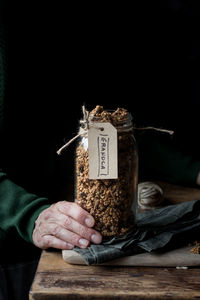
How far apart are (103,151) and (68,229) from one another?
20 cm

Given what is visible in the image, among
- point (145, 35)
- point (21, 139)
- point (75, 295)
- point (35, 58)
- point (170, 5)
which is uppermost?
point (170, 5)

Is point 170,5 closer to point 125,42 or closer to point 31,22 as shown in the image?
point 125,42

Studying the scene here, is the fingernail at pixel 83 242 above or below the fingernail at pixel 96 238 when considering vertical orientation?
below

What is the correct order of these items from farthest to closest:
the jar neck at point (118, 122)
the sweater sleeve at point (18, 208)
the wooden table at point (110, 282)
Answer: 1. the sweater sleeve at point (18, 208)
2. the jar neck at point (118, 122)
3. the wooden table at point (110, 282)

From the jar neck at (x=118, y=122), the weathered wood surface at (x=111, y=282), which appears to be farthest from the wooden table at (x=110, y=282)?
the jar neck at (x=118, y=122)

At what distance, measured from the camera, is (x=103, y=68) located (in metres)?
1.51

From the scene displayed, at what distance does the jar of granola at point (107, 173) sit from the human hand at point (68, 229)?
2 centimetres

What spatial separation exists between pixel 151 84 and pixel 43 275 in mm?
1113

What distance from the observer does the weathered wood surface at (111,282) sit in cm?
73

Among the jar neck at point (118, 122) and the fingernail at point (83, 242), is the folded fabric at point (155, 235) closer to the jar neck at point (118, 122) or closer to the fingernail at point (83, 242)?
the fingernail at point (83, 242)

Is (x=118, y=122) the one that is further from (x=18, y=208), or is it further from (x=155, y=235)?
(x=18, y=208)

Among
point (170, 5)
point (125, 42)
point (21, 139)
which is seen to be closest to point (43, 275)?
point (21, 139)

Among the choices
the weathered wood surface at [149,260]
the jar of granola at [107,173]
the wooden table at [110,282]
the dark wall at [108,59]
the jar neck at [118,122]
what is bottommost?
the wooden table at [110,282]

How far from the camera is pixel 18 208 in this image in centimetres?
103
